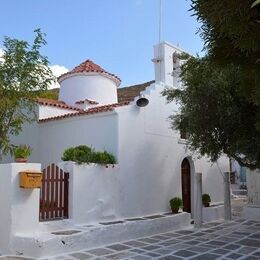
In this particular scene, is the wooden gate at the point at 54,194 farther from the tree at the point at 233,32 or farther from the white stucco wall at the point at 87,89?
the white stucco wall at the point at 87,89

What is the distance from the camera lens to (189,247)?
33.4 feet

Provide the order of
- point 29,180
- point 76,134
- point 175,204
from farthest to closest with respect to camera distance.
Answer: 1. point 175,204
2. point 76,134
3. point 29,180

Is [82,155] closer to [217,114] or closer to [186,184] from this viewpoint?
[217,114]

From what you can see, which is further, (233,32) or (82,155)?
(82,155)

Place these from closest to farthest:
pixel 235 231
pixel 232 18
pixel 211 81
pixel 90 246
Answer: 1. pixel 232 18
2. pixel 90 246
3. pixel 211 81
4. pixel 235 231

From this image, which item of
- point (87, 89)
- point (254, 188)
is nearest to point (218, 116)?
point (254, 188)

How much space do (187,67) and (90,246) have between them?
5.84 meters

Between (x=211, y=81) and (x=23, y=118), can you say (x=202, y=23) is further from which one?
(x=23, y=118)

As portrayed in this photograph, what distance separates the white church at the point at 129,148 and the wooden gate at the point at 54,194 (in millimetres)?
237

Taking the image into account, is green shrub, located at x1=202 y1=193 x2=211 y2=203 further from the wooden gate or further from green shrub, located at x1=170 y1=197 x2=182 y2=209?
the wooden gate

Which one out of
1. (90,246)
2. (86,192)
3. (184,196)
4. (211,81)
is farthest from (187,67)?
(184,196)

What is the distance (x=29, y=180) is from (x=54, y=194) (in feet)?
5.12

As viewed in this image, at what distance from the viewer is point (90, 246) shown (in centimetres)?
977

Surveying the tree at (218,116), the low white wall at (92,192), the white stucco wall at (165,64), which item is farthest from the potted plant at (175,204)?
the white stucco wall at (165,64)
